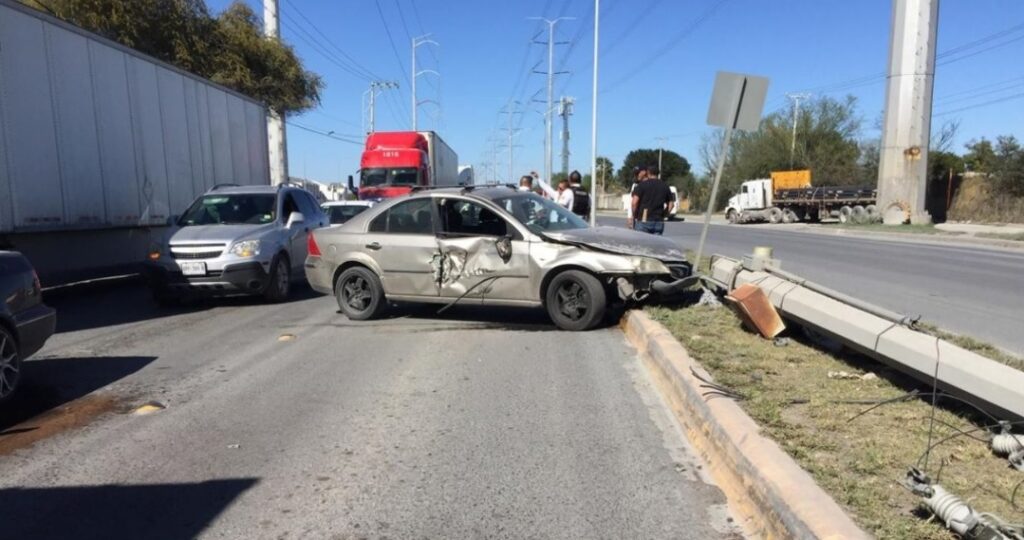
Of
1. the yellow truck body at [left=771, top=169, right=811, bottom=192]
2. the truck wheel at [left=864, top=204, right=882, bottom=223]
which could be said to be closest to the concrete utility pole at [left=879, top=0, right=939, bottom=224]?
the truck wheel at [left=864, top=204, right=882, bottom=223]

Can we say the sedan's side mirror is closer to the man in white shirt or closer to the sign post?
the sign post

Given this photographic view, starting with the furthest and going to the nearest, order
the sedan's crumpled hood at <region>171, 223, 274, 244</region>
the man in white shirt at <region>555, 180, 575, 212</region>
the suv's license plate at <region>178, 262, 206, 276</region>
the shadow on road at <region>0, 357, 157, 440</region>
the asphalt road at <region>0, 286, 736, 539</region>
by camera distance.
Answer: the man in white shirt at <region>555, 180, 575, 212</region>, the sedan's crumpled hood at <region>171, 223, 274, 244</region>, the suv's license plate at <region>178, 262, 206, 276</region>, the shadow on road at <region>0, 357, 157, 440</region>, the asphalt road at <region>0, 286, 736, 539</region>

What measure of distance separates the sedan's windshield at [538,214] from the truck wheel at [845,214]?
112ft

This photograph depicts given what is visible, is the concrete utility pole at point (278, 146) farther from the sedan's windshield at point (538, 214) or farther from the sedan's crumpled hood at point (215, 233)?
the sedan's windshield at point (538, 214)

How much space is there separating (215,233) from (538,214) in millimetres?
4791

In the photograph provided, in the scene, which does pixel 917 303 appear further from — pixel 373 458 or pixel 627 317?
pixel 373 458

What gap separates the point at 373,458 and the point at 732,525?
6.95ft

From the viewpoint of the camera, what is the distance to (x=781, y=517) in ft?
10.7

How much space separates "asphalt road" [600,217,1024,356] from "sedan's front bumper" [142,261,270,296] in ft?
27.9

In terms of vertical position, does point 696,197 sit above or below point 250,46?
below

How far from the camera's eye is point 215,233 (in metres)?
10.6

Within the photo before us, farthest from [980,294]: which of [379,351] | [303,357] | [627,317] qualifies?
[303,357]

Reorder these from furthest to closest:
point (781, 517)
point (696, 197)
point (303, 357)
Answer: point (696, 197), point (303, 357), point (781, 517)

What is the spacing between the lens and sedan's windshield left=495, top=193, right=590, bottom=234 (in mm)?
8734
